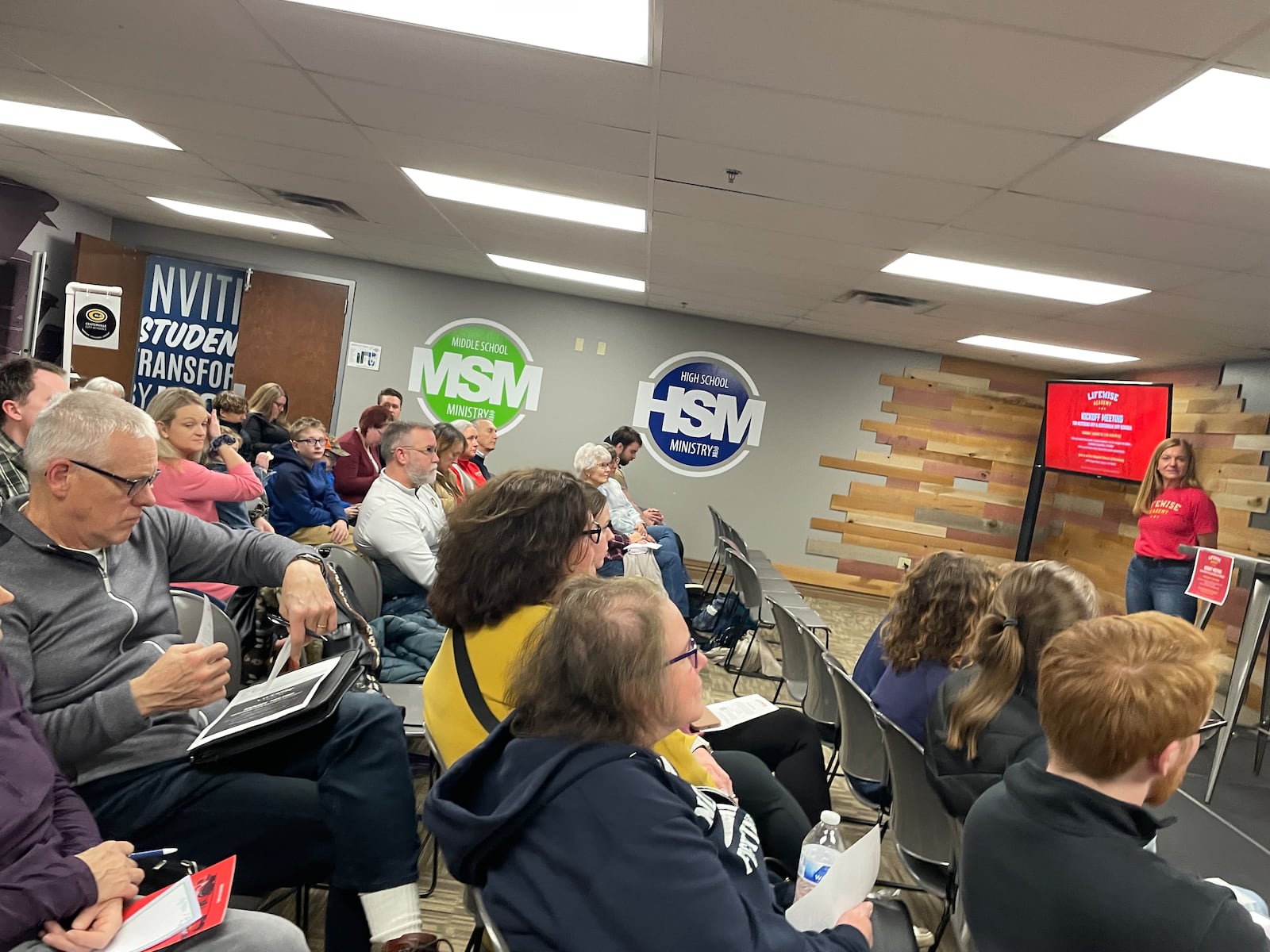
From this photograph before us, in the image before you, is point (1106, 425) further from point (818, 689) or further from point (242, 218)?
point (242, 218)

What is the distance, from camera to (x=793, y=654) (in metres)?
3.92

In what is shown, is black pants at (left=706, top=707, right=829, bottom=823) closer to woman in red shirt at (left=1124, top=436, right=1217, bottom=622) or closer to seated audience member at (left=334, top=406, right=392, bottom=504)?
woman in red shirt at (left=1124, top=436, right=1217, bottom=622)

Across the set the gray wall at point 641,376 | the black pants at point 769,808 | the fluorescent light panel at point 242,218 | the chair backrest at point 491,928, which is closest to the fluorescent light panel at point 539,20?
the black pants at point 769,808

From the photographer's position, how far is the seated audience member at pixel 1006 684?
1.94 metres

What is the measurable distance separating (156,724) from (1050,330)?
5.91 metres

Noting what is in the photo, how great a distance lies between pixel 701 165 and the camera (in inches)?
131

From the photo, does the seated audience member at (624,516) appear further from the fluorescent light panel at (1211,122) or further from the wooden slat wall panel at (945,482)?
the fluorescent light panel at (1211,122)

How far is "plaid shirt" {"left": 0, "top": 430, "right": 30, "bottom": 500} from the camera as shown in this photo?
280cm

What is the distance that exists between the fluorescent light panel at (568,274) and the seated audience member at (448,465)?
232cm

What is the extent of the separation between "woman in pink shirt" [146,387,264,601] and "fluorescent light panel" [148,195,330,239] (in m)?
A: 3.36

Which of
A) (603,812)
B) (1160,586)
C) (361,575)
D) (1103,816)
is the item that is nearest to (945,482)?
(1160,586)

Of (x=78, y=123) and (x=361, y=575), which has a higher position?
(x=78, y=123)

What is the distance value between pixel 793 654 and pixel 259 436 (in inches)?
151

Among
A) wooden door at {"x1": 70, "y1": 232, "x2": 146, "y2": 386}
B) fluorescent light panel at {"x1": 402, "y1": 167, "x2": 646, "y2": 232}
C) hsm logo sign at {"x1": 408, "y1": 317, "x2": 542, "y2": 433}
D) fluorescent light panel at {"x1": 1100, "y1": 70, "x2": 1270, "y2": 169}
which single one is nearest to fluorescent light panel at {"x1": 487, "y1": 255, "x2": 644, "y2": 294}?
hsm logo sign at {"x1": 408, "y1": 317, "x2": 542, "y2": 433}
